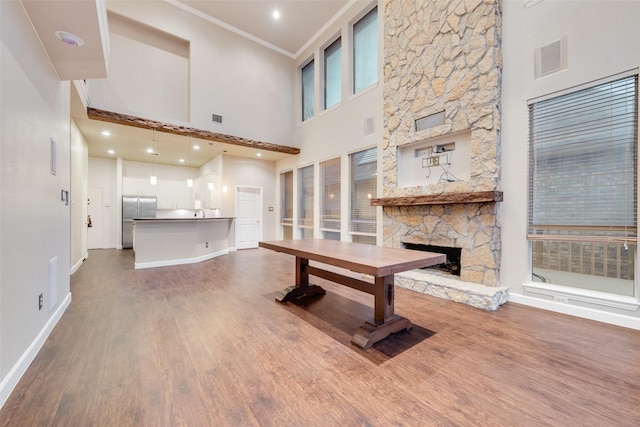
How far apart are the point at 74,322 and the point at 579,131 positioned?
5.56m

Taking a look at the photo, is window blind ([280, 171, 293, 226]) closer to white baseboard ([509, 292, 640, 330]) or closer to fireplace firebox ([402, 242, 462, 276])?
fireplace firebox ([402, 242, 462, 276])

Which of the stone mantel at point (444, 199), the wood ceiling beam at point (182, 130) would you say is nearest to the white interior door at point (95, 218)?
the wood ceiling beam at point (182, 130)

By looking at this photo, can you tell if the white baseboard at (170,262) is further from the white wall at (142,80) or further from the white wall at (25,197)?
the white wall at (142,80)

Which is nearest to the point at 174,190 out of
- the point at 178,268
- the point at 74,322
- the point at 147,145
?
the point at 147,145

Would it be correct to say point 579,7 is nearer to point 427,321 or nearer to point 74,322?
point 427,321

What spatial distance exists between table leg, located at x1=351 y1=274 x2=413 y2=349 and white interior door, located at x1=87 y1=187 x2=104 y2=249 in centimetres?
873

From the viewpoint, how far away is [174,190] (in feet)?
28.9

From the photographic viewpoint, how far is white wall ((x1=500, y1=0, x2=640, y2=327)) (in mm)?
2592

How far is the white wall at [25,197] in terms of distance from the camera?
1579mm

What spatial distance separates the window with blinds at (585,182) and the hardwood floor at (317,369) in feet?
2.14

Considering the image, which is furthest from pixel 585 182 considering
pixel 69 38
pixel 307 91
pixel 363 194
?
pixel 307 91

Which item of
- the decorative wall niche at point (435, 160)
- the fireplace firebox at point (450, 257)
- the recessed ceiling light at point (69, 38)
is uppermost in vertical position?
the recessed ceiling light at point (69, 38)

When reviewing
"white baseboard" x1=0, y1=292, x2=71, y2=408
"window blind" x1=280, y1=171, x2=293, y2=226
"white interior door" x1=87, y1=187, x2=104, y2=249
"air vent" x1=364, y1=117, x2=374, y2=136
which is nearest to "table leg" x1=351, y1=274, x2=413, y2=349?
"white baseboard" x1=0, y1=292, x2=71, y2=408

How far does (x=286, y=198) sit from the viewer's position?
8.22 meters
